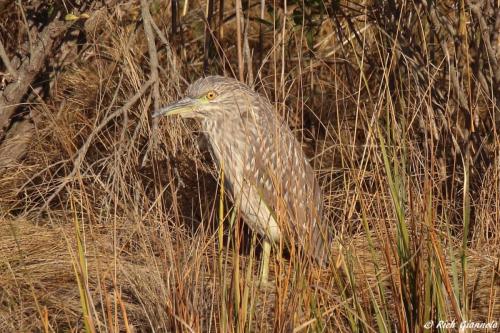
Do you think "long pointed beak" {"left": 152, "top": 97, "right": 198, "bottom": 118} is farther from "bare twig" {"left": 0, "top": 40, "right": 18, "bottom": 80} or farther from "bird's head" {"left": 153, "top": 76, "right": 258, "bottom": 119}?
"bare twig" {"left": 0, "top": 40, "right": 18, "bottom": 80}

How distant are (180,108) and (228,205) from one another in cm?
73

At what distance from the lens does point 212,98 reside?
178 inches

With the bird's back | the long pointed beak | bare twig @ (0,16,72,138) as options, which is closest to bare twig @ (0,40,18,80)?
bare twig @ (0,16,72,138)

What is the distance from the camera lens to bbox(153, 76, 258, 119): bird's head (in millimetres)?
4461

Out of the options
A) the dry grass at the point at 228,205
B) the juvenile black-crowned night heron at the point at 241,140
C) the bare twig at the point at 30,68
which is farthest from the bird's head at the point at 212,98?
the bare twig at the point at 30,68

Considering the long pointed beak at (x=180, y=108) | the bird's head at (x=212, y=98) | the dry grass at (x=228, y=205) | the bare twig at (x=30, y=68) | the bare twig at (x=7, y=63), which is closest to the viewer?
the dry grass at (x=228, y=205)

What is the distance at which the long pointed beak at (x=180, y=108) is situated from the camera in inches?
172

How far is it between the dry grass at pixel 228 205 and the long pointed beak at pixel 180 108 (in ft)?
0.75

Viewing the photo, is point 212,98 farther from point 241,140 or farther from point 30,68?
point 30,68

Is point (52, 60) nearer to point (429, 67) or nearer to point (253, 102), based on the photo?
point (253, 102)

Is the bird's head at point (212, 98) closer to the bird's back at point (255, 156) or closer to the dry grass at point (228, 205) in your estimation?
the bird's back at point (255, 156)

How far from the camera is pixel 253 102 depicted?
15.0 feet

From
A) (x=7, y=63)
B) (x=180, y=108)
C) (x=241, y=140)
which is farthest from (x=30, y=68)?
(x=241, y=140)

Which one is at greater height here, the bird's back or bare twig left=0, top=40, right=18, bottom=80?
bare twig left=0, top=40, right=18, bottom=80
